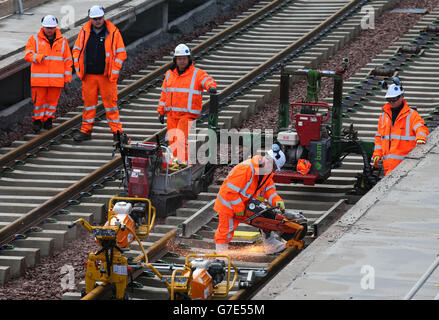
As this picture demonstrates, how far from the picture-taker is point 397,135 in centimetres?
1386

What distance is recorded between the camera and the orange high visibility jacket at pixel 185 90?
14594 millimetres

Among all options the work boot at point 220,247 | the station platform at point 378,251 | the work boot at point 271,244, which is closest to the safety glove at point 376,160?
the station platform at point 378,251

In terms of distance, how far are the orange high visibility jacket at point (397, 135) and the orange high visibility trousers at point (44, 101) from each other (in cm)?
542

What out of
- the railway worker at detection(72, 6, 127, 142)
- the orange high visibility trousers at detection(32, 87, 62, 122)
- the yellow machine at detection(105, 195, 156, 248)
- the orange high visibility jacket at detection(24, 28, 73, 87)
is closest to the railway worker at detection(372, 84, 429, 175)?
the yellow machine at detection(105, 195, 156, 248)

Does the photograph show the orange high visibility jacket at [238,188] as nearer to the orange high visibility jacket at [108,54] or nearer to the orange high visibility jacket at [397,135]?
the orange high visibility jacket at [397,135]

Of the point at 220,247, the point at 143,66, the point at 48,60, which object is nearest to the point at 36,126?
the point at 48,60

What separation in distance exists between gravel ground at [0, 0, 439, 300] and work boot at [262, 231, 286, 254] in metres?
2.15

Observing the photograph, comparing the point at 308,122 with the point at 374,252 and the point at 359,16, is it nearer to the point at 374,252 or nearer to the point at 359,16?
the point at 374,252

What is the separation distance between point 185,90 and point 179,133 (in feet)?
1.95

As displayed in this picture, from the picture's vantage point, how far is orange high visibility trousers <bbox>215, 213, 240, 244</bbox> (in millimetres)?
11891

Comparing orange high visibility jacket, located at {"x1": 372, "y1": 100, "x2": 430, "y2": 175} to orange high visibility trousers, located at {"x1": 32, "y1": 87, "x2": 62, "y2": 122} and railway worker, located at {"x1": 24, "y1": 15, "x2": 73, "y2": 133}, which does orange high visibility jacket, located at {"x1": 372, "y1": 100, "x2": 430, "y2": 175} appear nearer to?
railway worker, located at {"x1": 24, "y1": 15, "x2": 73, "y2": 133}

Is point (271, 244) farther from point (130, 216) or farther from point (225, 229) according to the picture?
point (130, 216)

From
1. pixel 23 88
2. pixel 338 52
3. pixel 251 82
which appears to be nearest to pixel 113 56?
pixel 23 88

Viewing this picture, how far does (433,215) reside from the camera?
11969 millimetres
